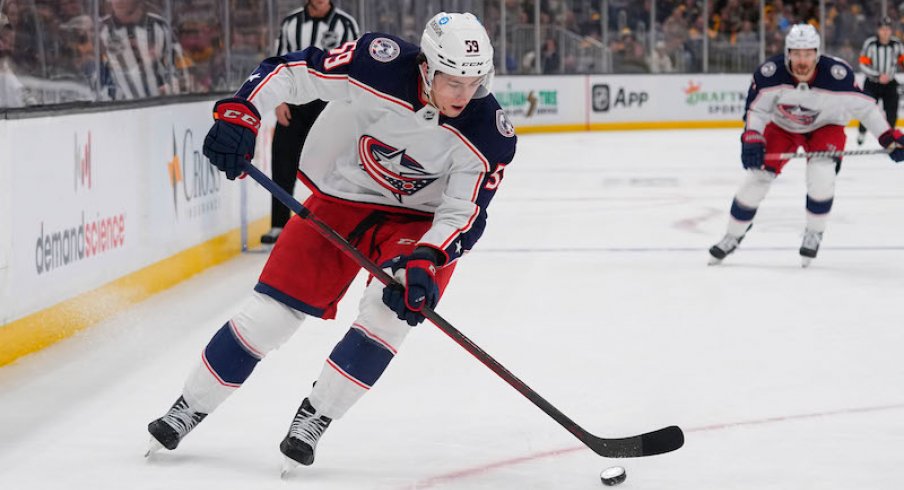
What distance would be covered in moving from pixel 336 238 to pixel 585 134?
12.5 metres

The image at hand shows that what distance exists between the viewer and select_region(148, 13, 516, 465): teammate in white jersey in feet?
8.42

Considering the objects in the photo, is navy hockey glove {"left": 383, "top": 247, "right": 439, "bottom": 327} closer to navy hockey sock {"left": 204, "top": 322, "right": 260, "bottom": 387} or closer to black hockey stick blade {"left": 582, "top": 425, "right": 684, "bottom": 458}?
navy hockey sock {"left": 204, "top": 322, "right": 260, "bottom": 387}

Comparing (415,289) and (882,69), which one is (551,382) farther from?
(882,69)

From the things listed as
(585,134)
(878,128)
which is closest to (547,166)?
(585,134)

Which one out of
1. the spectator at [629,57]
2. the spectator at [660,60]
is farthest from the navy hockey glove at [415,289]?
the spectator at [660,60]

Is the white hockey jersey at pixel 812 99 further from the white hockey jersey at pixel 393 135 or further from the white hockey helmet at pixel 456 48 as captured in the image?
the white hockey helmet at pixel 456 48

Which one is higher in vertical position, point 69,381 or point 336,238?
point 336,238

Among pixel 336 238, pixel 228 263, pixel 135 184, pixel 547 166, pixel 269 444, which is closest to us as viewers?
pixel 336 238

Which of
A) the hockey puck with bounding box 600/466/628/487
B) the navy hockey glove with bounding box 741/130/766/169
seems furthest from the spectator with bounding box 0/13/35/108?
the navy hockey glove with bounding box 741/130/766/169

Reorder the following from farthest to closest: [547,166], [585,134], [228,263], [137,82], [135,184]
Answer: [585,134] → [547,166] → [228,263] → [137,82] → [135,184]

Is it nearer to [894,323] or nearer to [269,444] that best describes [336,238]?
[269,444]

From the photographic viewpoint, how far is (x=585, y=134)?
14.9 metres

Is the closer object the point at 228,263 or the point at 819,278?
the point at 819,278

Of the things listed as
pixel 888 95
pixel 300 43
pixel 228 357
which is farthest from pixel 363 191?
pixel 888 95
